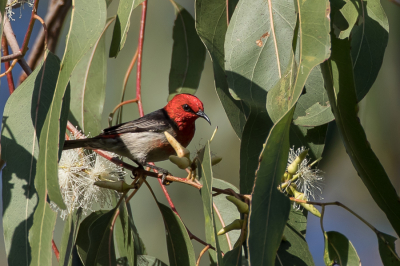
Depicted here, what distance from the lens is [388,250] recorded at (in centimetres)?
178

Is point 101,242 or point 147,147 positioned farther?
point 147,147

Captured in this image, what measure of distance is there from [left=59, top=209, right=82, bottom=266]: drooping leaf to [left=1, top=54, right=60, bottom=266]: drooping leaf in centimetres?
53

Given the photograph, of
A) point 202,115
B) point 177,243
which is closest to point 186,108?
point 202,115

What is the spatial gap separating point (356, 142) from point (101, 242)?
4.84 ft

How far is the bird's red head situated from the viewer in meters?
3.21

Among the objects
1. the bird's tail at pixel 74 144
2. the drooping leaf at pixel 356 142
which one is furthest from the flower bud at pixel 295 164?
the bird's tail at pixel 74 144

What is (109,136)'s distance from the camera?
3.14m

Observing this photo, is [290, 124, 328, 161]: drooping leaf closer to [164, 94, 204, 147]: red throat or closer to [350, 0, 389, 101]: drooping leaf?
[350, 0, 389, 101]: drooping leaf

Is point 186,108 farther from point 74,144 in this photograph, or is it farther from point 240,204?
point 240,204

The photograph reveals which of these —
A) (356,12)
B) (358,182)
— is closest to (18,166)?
(356,12)

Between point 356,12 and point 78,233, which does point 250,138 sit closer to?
point 356,12

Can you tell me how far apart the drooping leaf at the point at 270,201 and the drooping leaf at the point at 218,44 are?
30.4 inches

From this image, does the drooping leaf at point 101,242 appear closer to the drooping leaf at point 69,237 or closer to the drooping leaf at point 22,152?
the drooping leaf at point 69,237

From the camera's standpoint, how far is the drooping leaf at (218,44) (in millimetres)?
2205
